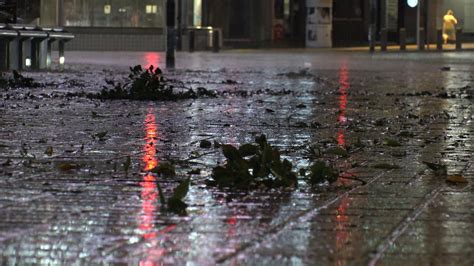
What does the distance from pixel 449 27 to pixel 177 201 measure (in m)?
50.3

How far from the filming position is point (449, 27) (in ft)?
178

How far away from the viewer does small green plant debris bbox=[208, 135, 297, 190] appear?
619 centimetres

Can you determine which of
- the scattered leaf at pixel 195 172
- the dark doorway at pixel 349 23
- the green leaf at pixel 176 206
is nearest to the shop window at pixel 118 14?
the dark doorway at pixel 349 23

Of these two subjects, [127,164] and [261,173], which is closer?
[261,173]

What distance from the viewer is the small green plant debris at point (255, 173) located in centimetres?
619

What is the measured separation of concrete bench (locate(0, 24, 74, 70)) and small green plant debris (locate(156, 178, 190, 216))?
53.7 feet

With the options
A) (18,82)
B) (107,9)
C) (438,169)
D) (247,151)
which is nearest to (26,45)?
(18,82)

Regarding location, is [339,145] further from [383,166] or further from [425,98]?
[425,98]

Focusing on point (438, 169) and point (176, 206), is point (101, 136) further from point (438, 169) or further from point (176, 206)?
point (176, 206)

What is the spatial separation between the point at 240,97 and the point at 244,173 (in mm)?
8902

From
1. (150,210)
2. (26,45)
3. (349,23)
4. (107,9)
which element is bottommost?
(150,210)

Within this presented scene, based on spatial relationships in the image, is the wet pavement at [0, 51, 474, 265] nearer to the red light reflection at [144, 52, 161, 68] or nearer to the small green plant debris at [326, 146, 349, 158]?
the small green plant debris at [326, 146, 349, 158]

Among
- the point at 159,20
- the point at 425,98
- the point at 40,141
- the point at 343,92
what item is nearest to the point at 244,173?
the point at 40,141

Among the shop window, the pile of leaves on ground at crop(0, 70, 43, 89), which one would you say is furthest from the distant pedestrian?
the pile of leaves on ground at crop(0, 70, 43, 89)
